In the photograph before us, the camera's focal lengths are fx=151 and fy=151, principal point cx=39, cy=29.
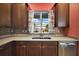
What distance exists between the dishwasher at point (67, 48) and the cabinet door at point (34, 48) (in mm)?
444

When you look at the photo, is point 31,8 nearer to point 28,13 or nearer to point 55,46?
point 28,13

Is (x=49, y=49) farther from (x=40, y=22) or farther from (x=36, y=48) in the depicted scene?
(x=40, y=22)

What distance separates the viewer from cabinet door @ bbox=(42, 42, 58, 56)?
10.0ft

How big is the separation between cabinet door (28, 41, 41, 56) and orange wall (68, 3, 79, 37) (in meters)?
0.77

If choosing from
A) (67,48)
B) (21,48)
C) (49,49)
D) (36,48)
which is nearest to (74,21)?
(67,48)

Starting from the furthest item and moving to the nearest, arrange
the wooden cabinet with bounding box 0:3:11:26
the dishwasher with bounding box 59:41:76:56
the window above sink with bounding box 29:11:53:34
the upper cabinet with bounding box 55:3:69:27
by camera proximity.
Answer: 1. the window above sink with bounding box 29:11:53:34
2. the upper cabinet with bounding box 55:3:69:27
3. the dishwasher with bounding box 59:41:76:56
4. the wooden cabinet with bounding box 0:3:11:26

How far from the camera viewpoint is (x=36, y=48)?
3086 millimetres

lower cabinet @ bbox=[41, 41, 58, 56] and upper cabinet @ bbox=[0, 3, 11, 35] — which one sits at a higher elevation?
upper cabinet @ bbox=[0, 3, 11, 35]

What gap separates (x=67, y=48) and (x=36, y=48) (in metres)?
0.63

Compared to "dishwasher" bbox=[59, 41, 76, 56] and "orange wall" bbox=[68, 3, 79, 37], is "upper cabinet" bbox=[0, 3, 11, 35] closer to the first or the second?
"dishwasher" bbox=[59, 41, 76, 56]

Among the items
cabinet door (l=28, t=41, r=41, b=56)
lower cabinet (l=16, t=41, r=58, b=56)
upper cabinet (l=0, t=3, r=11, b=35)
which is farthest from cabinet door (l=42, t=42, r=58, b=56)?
upper cabinet (l=0, t=3, r=11, b=35)

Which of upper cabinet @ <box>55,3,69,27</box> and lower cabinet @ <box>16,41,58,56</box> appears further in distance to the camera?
upper cabinet @ <box>55,3,69,27</box>

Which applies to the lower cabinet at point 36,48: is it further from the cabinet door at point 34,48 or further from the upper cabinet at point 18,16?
the upper cabinet at point 18,16

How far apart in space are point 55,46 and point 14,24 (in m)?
1.06
